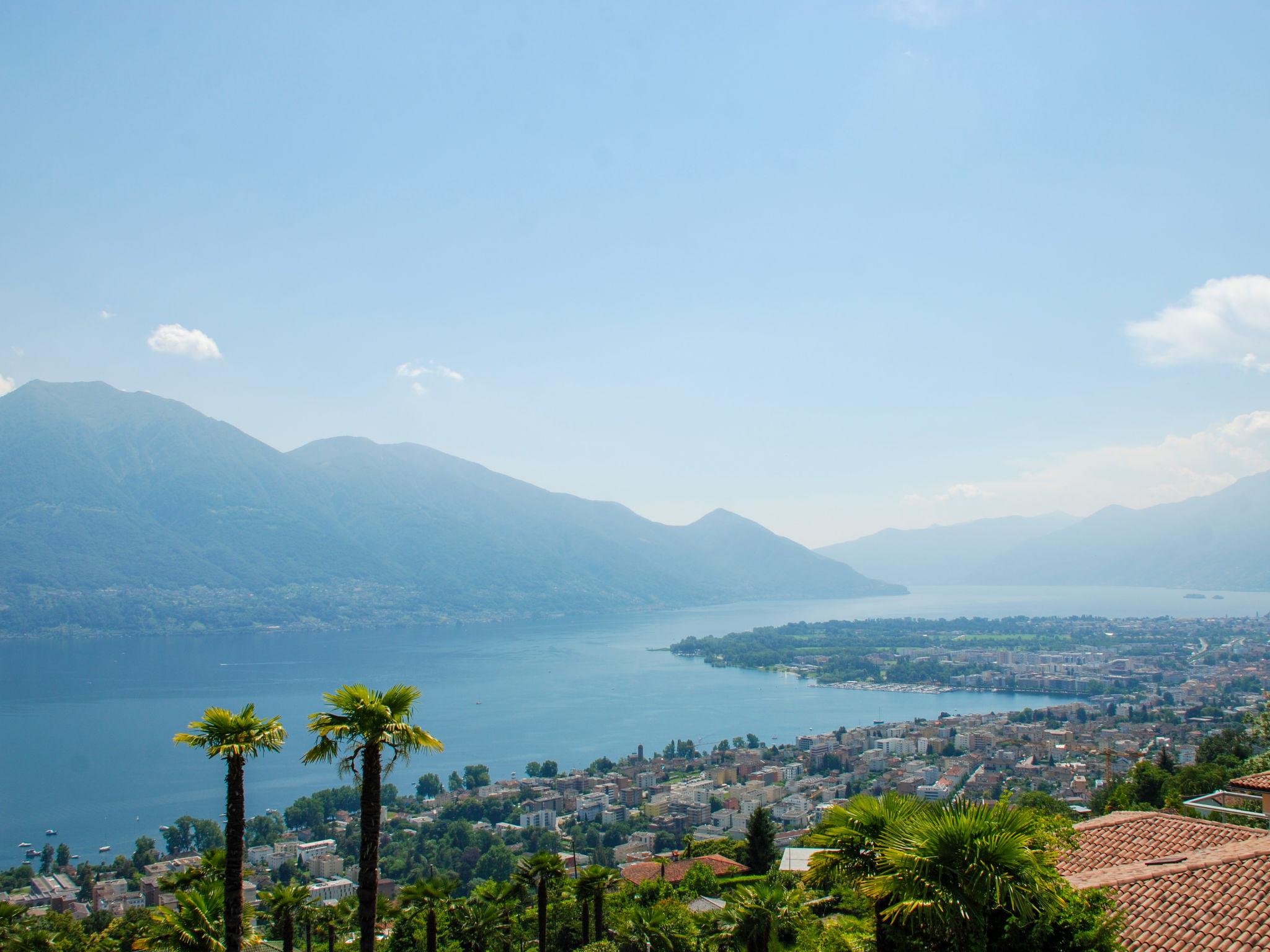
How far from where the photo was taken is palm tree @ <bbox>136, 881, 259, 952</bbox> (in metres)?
5.90

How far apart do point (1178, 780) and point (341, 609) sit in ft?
381

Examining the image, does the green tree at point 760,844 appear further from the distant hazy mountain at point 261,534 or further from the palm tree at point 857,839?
the distant hazy mountain at point 261,534

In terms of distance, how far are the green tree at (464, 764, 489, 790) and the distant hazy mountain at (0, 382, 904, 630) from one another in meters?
79.1

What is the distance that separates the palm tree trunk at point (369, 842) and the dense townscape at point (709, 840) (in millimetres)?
19

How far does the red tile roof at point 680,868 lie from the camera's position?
1484 cm

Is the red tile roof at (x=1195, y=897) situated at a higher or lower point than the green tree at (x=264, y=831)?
higher

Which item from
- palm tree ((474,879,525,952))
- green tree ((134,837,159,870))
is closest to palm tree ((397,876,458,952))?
palm tree ((474,879,525,952))

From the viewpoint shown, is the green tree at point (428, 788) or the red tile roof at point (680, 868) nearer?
the red tile roof at point (680, 868)

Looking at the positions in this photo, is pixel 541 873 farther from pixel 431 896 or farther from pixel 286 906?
pixel 286 906

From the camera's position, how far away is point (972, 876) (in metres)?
3.00

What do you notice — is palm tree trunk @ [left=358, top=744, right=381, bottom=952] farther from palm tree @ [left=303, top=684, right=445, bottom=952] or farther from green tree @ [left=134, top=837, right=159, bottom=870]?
green tree @ [left=134, top=837, right=159, bottom=870]

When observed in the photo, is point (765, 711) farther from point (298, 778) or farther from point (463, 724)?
point (298, 778)

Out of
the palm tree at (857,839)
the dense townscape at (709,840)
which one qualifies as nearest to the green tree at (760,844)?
the dense townscape at (709,840)

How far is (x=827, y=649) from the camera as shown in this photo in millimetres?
85375
